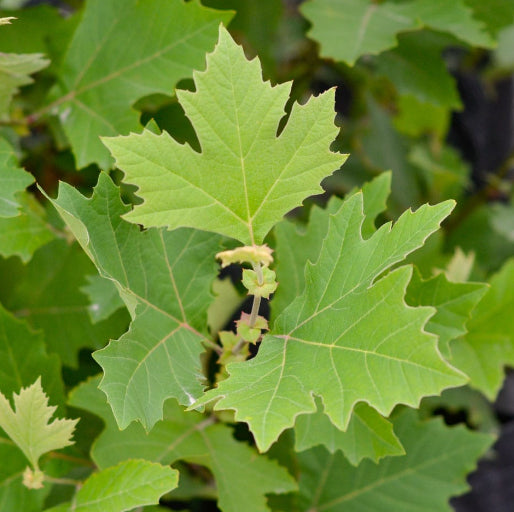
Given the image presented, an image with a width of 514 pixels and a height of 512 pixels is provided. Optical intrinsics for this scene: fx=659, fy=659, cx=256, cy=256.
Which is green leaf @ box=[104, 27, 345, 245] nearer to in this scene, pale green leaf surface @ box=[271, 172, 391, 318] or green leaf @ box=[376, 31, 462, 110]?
pale green leaf surface @ box=[271, 172, 391, 318]

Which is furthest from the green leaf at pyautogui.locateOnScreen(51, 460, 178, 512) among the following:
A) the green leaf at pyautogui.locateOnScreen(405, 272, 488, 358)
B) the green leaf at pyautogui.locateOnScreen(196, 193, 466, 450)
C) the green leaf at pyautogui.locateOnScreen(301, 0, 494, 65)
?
the green leaf at pyautogui.locateOnScreen(301, 0, 494, 65)

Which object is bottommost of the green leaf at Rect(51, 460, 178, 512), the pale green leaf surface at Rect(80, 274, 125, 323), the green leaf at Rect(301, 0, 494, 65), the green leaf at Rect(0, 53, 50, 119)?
the green leaf at Rect(51, 460, 178, 512)

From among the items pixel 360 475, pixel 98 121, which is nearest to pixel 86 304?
pixel 98 121

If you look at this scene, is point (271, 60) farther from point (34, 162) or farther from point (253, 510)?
point (253, 510)

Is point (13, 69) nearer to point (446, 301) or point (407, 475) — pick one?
point (446, 301)

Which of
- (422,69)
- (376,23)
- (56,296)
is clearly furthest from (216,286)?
(422,69)

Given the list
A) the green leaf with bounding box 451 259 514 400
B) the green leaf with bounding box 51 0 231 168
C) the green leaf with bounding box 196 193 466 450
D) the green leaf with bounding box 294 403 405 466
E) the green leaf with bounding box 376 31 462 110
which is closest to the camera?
the green leaf with bounding box 196 193 466 450
